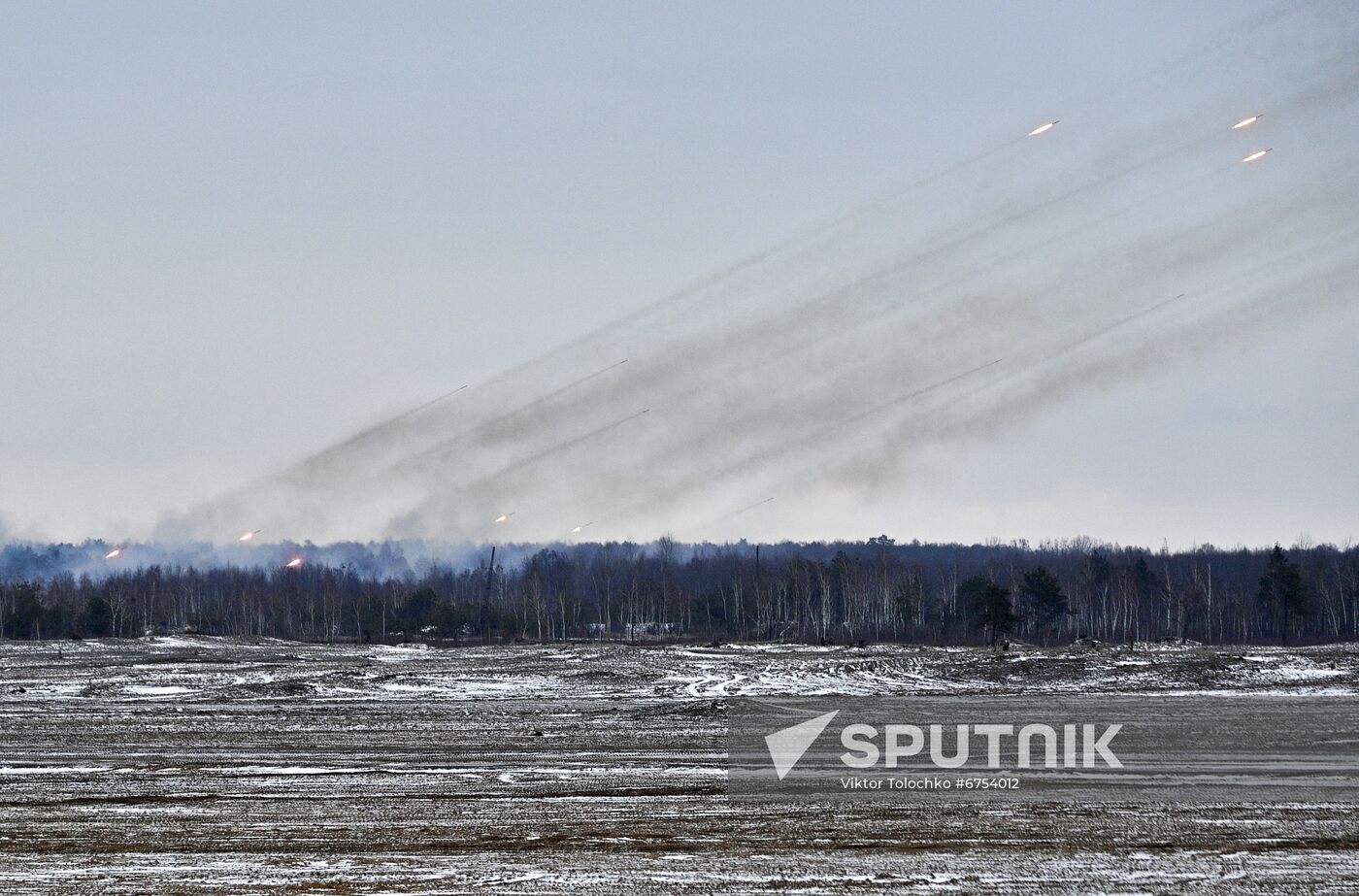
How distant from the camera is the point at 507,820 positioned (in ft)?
58.7

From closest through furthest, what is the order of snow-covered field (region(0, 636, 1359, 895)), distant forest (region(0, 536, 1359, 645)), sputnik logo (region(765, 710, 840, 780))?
snow-covered field (region(0, 636, 1359, 895)) < sputnik logo (region(765, 710, 840, 780)) < distant forest (region(0, 536, 1359, 645))

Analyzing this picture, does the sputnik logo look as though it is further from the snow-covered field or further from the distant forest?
the distant forest

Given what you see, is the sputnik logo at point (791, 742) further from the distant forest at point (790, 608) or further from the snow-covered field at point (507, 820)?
the distant forest at point (790, 608)

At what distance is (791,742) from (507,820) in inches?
462

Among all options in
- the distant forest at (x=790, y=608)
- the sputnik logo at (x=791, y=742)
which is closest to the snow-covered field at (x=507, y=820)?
the sputnik logo at (x=791, y=742)

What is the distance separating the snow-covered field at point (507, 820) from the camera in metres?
13.9

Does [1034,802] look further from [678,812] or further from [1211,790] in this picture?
[678,812]

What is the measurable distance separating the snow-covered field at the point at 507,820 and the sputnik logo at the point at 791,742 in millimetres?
1198

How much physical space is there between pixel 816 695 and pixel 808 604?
78.3m

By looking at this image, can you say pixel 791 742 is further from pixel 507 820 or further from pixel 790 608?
pixel 790 608

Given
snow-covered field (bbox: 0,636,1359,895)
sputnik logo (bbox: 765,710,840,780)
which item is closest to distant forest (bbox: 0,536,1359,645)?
sputnik logo (bbox: 765,710,840,780)

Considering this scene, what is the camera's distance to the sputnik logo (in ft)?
80.2

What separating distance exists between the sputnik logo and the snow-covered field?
1198 mm

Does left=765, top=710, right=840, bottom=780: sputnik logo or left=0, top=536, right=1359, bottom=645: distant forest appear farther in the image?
left=0, top=536, right=1359, bottom=645: distant forest
